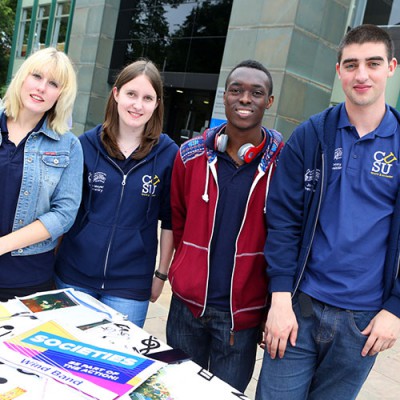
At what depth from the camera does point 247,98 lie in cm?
231

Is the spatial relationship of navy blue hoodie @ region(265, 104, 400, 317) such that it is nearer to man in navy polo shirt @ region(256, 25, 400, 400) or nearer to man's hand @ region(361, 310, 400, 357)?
man in navy polo shirt @ region(256, 25, 400, 400)

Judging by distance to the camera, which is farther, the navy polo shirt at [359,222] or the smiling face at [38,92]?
the smiling face at [38,92]

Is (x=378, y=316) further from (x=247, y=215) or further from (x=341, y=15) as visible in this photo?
(x=341, y=15)

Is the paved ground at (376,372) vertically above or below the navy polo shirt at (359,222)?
below

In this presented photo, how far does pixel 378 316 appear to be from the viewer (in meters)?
1.91

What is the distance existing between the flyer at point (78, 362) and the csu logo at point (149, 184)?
1.03 m

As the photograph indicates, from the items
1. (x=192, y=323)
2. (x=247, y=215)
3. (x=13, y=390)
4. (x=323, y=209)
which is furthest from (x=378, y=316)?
(x=13, y=390)

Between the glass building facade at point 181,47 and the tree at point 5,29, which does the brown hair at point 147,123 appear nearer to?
the glass building facade at point 181,47

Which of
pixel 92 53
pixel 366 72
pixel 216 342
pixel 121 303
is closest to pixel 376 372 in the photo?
pixel 216 342

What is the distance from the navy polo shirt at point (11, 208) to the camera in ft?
7.21

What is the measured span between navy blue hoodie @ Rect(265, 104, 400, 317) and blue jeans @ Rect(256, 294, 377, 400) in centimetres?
16

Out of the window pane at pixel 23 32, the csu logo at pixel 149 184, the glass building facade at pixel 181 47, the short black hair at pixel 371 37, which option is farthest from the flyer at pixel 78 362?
the window pane at pixel 23 32

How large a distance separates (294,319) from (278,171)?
0.71 meters

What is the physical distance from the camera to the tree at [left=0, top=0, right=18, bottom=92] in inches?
1128
